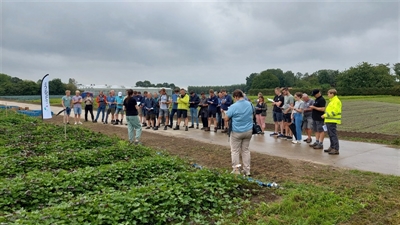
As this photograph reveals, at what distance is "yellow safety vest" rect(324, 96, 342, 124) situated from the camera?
834cm

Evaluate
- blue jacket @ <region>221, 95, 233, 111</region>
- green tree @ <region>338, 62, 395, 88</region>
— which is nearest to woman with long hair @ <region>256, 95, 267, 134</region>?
blue jacket @ <region>221, 95, 233, 111</region>

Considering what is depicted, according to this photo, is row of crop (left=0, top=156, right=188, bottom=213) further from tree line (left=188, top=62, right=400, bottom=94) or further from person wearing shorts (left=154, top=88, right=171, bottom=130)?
tree line (left=188, top=62, right=400, bottom=94)

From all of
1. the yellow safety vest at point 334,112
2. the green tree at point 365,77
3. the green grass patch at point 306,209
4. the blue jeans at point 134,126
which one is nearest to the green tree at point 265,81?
the green tree at point 365,77

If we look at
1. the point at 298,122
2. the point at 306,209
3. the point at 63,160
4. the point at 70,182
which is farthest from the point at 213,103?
the point at 306,209

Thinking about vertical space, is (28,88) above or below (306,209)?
above

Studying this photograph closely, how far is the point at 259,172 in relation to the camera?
21.6ft

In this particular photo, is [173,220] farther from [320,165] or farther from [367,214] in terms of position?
[320,165]

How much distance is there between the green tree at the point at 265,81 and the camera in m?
106

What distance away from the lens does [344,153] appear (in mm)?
8398

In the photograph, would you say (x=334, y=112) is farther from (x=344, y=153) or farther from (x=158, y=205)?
(x=158, y=205)

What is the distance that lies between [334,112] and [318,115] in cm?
104

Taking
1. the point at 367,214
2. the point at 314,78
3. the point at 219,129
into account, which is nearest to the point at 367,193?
the point at 367,214

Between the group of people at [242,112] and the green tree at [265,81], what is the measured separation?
9331 centimetres

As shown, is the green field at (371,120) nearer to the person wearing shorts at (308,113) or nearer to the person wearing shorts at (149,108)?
the person wearing shorts at (308,113)
